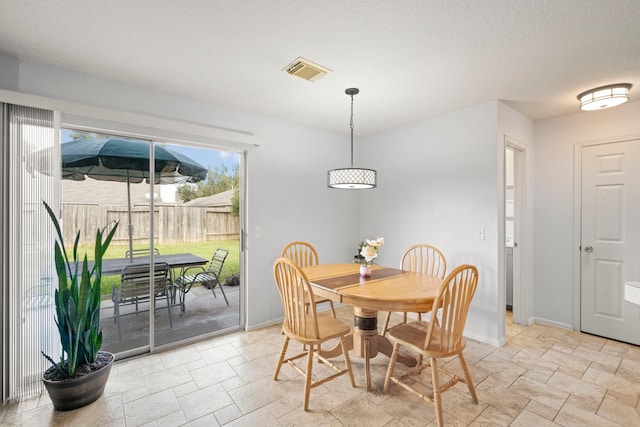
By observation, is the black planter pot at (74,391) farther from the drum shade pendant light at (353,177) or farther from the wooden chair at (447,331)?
the drum shade pendant light at (353,177)

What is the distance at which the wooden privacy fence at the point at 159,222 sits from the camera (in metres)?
2.55

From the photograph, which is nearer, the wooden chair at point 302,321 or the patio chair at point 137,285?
the wooden chair at point 302,321

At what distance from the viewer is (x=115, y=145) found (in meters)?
2.71

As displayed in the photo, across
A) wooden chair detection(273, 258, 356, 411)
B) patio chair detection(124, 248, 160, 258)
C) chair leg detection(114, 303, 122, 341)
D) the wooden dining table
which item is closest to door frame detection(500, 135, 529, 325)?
the wooden dining table

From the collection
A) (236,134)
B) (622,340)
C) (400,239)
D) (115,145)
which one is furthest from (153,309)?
(622,340)

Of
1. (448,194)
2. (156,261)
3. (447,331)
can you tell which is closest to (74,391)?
(156,261)

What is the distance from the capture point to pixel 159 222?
9.61 feet

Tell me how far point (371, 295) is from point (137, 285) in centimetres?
225

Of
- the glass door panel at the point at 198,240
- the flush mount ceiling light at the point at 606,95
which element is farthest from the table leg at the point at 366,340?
the flush mount ceiling light at the point at 606,95

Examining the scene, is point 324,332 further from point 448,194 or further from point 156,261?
point 448,194

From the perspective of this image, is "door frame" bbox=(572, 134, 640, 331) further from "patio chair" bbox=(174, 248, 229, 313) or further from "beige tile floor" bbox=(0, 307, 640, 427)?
"patio chair" bbox=(174, 248, 229, 313)

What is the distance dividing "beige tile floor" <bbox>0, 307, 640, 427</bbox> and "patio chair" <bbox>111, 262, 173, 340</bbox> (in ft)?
1.79

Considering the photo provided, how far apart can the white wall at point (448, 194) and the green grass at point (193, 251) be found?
6.72ft

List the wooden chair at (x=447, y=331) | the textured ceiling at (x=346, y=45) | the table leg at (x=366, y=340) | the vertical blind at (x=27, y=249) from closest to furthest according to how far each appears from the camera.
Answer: the textured ceiling at (x=346, y=45) → the wooden chair at (x=447, y=331) → the vertical blind at (x=27, y=249) → the table leg at (x=366, y=340)
